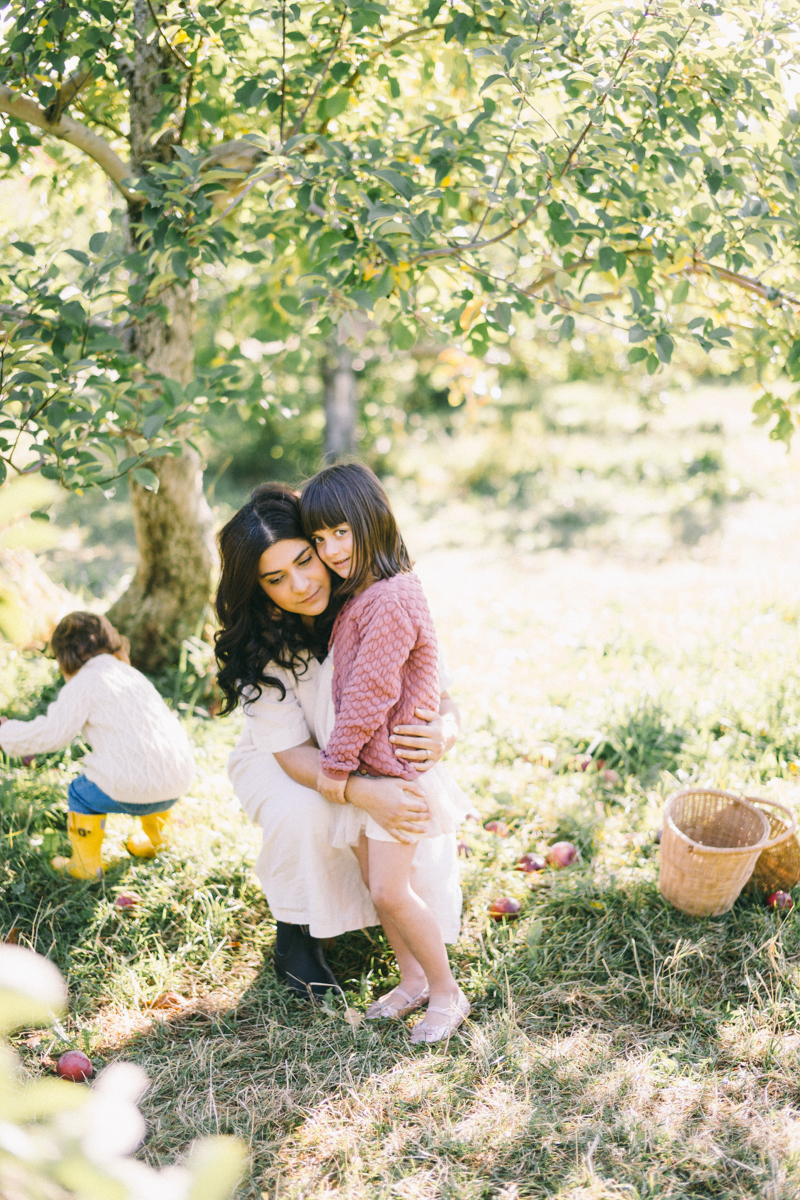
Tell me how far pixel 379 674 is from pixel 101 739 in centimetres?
104

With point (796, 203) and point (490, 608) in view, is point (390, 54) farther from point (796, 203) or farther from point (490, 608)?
point (490, 608)

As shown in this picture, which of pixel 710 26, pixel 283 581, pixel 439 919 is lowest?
pixel 439 919

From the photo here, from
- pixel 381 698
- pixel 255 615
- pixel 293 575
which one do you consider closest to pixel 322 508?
pixel 293 575

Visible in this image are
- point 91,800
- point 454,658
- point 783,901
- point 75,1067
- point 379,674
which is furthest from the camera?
point 454,658

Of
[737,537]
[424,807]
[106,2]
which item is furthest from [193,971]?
[737,537]

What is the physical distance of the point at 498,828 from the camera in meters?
2.83

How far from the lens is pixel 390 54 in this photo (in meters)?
2.79

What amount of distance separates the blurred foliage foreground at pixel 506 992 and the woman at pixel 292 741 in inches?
7.6

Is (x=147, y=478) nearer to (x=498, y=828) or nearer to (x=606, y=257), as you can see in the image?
(x=606, y=257)

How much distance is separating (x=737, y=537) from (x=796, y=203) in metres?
4.15

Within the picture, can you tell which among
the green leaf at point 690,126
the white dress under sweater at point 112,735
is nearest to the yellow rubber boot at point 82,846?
the white dress under sweater at point 112,735

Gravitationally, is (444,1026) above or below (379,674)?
below

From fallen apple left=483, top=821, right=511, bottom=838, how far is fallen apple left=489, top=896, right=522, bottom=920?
0.36 m

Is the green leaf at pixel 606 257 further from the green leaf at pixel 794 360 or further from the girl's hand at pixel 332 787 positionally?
the girl's hand at pixel 332 787
